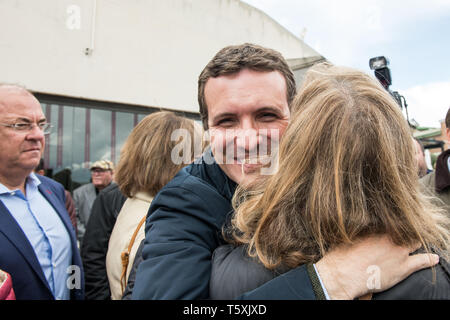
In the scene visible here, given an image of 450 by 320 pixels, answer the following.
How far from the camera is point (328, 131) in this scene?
27.5 inches

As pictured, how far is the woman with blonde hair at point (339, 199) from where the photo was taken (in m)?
0.67

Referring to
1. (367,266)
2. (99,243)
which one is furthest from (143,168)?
(367,266)

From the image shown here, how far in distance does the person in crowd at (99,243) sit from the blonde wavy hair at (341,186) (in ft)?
3.99

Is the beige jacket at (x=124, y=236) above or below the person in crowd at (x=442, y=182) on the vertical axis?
below

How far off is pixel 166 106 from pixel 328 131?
4.45 metres

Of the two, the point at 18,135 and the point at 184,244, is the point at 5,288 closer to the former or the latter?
the point at 184,244

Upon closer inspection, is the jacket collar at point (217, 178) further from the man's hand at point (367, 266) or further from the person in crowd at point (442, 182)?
the person in crowd at point (442, 182)

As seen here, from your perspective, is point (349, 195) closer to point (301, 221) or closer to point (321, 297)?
point (301, 221)

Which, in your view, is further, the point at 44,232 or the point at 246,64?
the point at 44,232

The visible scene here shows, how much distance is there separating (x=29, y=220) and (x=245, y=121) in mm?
1234

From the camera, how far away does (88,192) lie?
400 centimetres

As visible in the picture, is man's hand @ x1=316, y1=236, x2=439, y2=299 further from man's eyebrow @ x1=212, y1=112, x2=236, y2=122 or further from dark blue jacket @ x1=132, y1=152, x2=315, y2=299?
man's eyebrow @ x1=212, y1=112, x2=236, y2=122

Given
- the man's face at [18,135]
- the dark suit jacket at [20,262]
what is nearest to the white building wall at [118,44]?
the man's face at [18,135]

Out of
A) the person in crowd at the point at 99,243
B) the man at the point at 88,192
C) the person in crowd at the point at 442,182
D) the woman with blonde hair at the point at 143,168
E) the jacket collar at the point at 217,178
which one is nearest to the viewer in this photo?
the jacket collar at the point at 217,178
